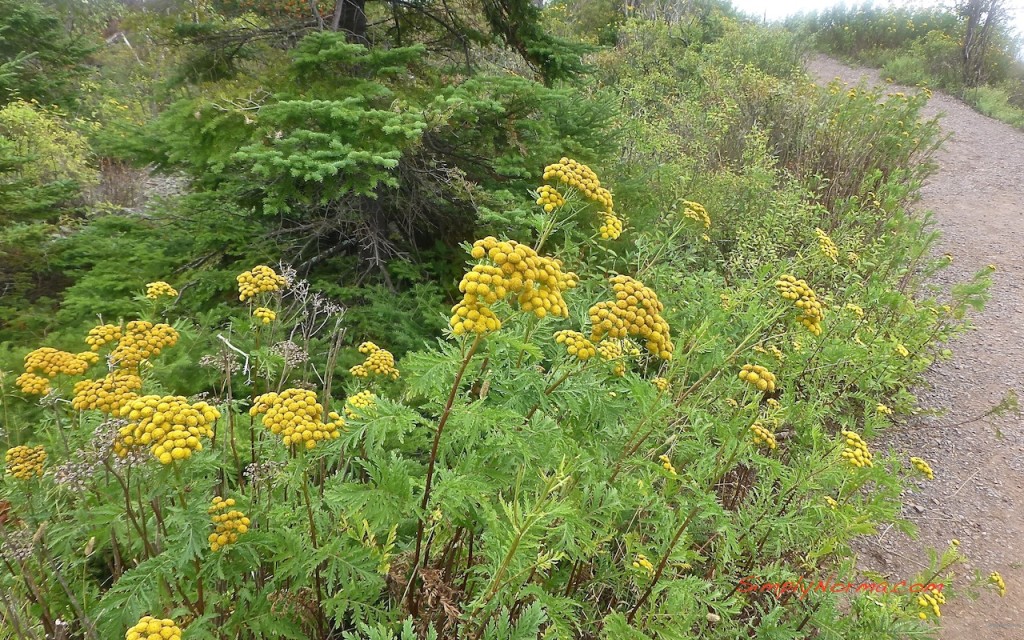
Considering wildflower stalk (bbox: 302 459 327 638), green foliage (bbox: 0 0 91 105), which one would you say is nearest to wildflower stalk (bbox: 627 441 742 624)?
wildflower stalk (bbox: 302 459 327 638)

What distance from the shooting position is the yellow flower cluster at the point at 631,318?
1.85 meters

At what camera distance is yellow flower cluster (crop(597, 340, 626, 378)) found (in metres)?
2.09

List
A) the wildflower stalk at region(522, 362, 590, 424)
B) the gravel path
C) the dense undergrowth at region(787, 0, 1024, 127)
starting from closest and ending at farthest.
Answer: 1. the wildflower stalk at region(522, 362, 590, 424)
2. the gravel path
3. the dense undergrowth at region(787, 0, 1024, 127)

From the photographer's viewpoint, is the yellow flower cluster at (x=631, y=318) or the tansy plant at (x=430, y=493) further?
the yellow flower cluster at (x=631, y=318)

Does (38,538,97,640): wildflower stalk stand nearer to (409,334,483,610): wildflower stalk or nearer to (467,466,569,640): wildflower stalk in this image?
(409,334,483,610): wildflower stalk

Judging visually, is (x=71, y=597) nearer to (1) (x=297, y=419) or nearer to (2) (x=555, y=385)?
(1) (x=297, y=419)

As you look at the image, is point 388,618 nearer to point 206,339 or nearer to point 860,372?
point 206,339

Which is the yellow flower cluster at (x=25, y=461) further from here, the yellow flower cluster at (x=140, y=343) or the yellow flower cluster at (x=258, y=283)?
the yellow flower cluster at (x=258, y=283)

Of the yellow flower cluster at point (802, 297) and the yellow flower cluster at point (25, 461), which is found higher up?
the yellow flower cluster at point (802, 297)

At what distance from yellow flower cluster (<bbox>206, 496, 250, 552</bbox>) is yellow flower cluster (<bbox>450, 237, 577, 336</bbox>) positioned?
41.0 inches

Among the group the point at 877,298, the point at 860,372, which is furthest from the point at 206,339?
the point at 877,298

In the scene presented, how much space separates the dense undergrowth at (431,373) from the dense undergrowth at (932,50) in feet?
43.8

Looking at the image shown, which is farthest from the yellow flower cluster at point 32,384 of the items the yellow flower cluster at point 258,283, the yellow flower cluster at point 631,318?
the yellow flower cluster at point 631,318

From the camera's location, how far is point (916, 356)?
5.37 m
